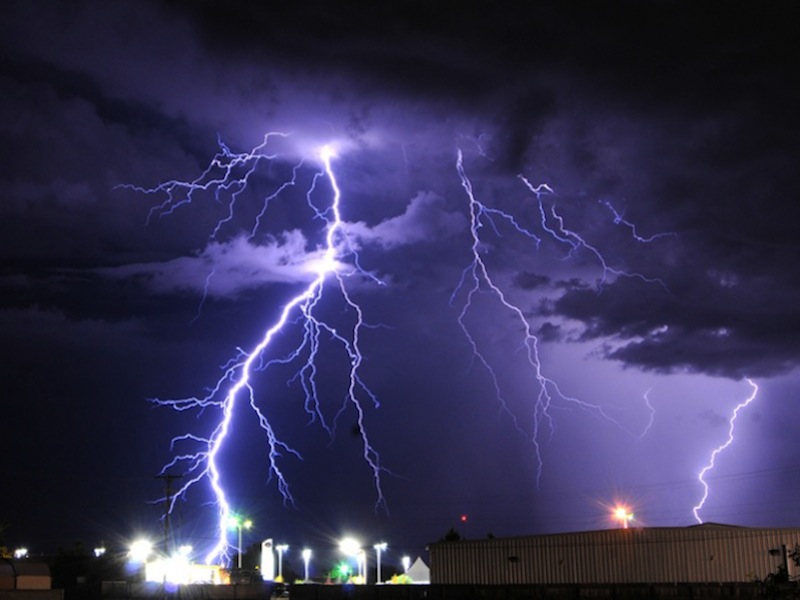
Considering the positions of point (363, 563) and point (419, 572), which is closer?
point (363, 563)

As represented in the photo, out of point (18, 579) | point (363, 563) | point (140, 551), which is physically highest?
point (18, 579)

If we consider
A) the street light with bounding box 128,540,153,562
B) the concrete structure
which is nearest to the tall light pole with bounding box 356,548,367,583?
the street light with bounding box 128,540,153,562

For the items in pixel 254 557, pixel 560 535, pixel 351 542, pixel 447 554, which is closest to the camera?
pixel 560 535

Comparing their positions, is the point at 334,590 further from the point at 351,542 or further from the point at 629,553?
the point at 351,542

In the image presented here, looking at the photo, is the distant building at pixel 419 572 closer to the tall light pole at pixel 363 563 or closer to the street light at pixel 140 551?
the tall light pole at pixel 363 563

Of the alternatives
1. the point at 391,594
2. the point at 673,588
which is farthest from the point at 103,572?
the point at 673,588

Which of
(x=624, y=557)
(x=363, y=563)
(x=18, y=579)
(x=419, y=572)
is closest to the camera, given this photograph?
(x=18, y=579)

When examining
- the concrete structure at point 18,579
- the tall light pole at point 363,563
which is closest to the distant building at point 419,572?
the tall light pole at point 363,563

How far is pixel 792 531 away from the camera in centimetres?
3108

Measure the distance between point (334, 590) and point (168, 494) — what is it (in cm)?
1172

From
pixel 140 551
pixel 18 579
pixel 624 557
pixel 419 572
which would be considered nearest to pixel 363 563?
pixel 419 572

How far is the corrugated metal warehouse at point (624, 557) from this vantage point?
31219mm

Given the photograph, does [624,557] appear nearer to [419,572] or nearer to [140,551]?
[140,551]

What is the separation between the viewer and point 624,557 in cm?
3322
